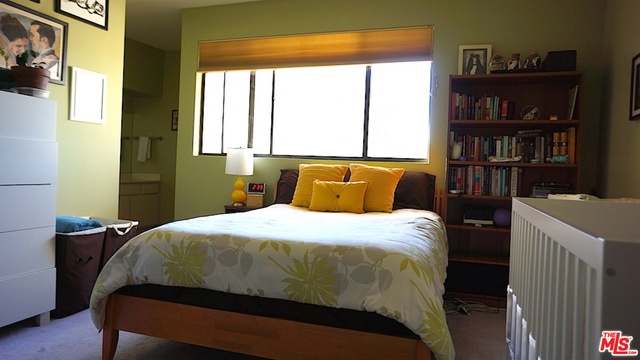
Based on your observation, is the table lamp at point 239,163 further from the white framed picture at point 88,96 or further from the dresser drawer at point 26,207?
the dresser drawer at point 26,207

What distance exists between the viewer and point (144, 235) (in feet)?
6.44

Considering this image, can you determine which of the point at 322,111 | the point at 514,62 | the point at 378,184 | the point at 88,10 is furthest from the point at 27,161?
the point at 514,62

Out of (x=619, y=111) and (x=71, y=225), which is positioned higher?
(x=619, y=111)

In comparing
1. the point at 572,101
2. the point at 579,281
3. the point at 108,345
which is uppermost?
the point at 572,101

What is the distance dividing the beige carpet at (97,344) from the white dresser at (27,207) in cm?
12

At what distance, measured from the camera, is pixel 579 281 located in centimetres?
64

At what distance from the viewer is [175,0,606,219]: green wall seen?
10.6ft

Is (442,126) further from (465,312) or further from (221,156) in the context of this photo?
(221,156)

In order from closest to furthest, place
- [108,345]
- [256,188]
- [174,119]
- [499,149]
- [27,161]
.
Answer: [108,345], [27,161], [499,149], [256,188], [174,119]

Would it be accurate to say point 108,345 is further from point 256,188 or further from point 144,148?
point 144,148

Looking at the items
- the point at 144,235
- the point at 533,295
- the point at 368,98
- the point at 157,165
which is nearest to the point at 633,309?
Result: the point at 533,295

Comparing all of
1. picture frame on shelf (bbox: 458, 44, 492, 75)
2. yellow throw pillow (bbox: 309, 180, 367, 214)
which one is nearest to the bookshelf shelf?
→ picture frame on shelf (bbox: 458, 44, 492, 75)

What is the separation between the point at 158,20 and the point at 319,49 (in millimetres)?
2082

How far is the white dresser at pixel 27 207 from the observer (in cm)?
221
